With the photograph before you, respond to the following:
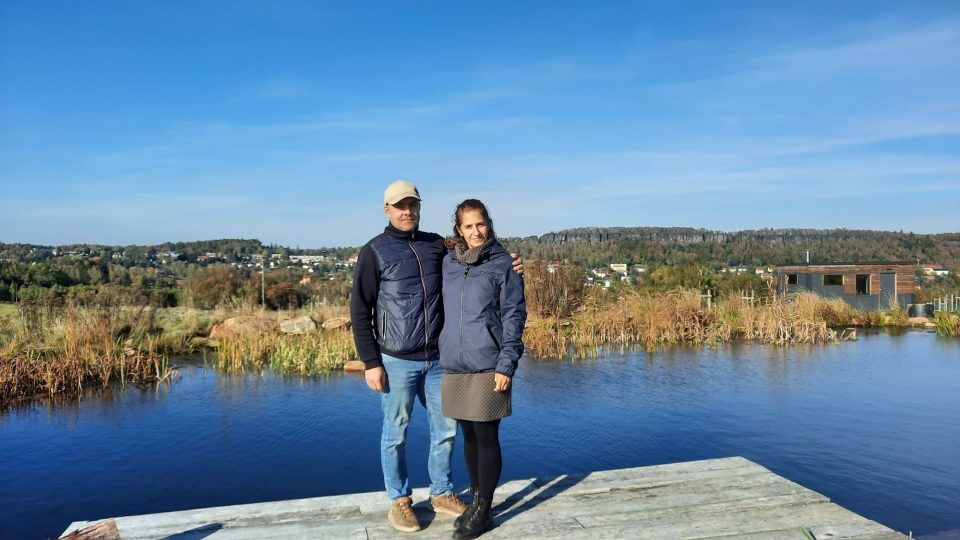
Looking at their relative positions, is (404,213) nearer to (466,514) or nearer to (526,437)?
(466,514)

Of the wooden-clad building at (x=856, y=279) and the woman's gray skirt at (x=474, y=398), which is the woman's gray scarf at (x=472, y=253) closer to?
the woman's gray skirt at (x=474, y=398)

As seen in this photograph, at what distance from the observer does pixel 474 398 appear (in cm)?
285

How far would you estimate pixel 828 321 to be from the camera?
1401 cm

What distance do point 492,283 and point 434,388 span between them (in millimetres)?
574

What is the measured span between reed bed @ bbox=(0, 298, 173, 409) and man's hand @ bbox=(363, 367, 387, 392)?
18.8ft

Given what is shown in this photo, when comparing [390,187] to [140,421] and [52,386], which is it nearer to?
[140,421]

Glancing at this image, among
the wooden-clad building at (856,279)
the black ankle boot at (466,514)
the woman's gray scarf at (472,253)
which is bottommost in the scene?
the black ankle boot at (466,514)

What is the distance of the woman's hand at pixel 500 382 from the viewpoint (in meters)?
2.81

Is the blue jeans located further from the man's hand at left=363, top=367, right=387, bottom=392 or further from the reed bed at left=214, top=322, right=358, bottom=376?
the reed bed at left=214, top=322, right=358, bottom=376

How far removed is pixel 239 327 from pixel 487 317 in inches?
350

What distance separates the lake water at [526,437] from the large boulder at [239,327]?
2245 mm

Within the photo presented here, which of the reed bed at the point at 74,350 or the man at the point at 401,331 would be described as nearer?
the man at the point at 401,331

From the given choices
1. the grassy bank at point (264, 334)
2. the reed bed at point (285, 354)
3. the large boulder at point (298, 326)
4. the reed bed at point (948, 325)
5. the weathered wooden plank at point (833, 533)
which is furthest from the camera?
the reed bed at point (948, 325)

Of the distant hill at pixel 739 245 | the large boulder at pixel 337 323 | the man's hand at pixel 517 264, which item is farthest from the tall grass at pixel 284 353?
the distant hill at pixel 739 245
